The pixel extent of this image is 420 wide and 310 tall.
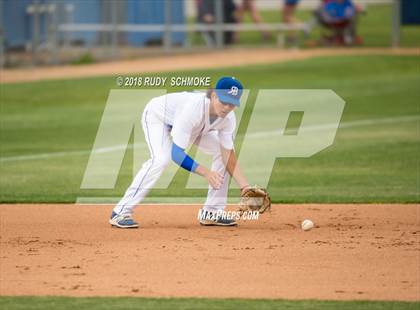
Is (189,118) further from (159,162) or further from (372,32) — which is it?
(372,32)

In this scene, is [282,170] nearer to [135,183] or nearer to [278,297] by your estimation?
[135,183]

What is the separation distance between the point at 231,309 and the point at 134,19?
23.7m

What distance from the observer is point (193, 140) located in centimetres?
1170

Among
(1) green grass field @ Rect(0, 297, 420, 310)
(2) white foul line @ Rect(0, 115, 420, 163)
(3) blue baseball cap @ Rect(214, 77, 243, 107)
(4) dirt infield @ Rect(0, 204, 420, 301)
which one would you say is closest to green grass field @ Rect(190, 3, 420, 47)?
(2) white foul line @ Rect(0, 115, 420, 163)

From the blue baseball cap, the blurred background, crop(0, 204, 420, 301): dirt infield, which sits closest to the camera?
crop(0, 204, 420, 301): dirt infield

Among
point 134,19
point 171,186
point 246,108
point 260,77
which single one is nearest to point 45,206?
point 171,186

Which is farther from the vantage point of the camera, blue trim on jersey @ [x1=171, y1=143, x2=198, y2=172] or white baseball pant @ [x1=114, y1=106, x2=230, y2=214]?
white baseball pant @ [x1=114, y1=106, x2=230, y2=214]

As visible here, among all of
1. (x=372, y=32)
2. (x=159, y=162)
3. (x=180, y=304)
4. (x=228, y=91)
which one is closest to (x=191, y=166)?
(x=159, y=162)

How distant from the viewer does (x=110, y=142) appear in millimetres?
19672

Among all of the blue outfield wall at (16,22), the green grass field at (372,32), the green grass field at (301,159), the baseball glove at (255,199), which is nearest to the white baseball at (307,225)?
the baseball glove at (255,199)

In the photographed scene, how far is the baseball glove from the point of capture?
450 inches

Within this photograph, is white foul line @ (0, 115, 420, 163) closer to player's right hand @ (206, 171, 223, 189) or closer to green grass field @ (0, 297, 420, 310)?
player's right hand @ (206, 171, 223, 189)

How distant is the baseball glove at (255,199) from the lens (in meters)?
11.4

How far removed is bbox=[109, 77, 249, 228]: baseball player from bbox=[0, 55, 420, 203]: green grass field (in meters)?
2.53
